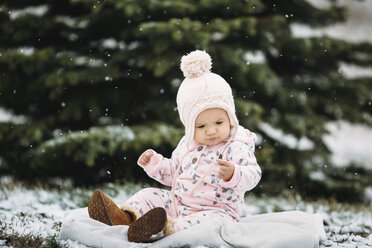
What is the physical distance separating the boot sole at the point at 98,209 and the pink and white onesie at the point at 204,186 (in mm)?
210

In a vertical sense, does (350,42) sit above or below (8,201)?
below

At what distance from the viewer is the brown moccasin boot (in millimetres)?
2547

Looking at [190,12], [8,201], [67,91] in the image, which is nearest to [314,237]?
[8,201]

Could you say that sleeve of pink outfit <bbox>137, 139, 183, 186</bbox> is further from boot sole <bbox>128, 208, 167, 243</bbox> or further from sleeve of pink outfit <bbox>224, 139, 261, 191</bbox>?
boot sole <bbox>128, 208, 167, 243</bbox>

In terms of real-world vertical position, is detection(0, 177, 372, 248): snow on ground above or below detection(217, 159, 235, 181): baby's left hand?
below

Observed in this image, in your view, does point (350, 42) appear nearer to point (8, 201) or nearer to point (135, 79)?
point (135, 79)

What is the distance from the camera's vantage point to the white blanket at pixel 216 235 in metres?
2.38

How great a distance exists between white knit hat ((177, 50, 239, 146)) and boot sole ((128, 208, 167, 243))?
63 centimetres

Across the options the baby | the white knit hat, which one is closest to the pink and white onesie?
the baby

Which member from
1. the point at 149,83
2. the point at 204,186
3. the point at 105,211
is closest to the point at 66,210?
the point at 105,211

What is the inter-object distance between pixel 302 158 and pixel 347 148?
6239 mm

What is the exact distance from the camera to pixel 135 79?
632cm

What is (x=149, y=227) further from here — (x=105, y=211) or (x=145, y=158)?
(x=145, y=158)

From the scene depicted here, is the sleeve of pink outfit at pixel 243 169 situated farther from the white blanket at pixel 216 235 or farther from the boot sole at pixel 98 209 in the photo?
the boot sole at pixel 98 209
